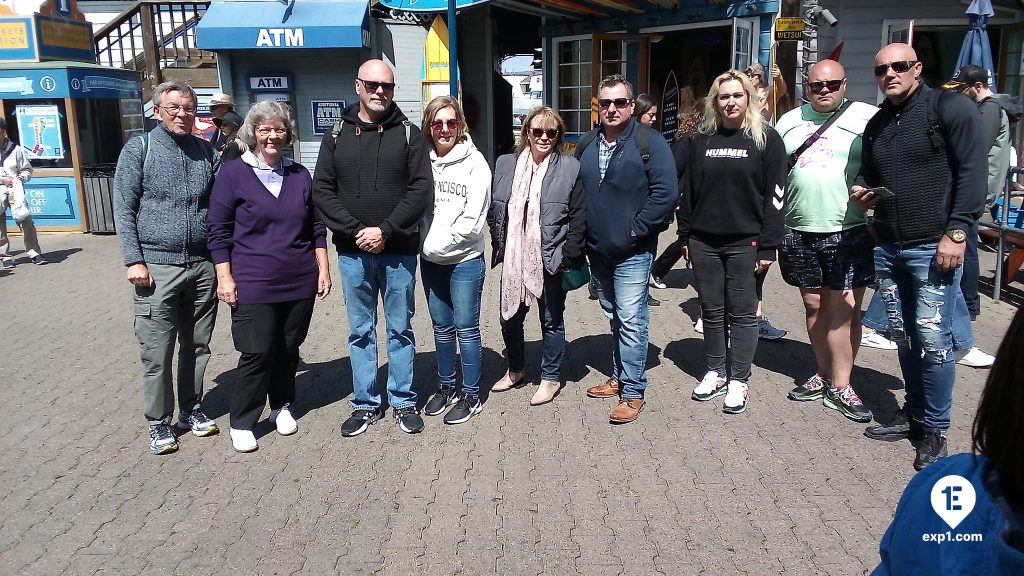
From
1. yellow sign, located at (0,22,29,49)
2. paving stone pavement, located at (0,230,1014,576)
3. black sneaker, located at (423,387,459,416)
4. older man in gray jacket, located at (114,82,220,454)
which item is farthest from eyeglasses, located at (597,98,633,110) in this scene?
yellow sign, located at (0,22,29,49)

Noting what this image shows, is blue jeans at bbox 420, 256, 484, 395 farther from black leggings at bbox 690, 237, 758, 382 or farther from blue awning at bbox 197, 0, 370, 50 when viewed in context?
blue awning at bbox 197, 0, 370, 50

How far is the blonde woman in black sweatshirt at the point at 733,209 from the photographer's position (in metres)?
4.50

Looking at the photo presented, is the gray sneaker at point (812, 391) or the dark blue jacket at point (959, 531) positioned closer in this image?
the dark blue jacket at point (959, 531)

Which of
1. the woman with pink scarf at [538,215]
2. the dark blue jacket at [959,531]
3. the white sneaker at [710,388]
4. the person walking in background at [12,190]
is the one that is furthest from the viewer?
the person walking in background at [12,190]

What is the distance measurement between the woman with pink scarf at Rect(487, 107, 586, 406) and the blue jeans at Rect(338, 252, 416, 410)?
25.3 inches

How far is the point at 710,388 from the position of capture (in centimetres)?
500

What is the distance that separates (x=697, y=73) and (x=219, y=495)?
12829 mm

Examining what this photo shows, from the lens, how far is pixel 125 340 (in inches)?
258

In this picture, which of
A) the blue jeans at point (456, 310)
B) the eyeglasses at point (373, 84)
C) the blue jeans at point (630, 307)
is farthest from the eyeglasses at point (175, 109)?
the blue jeans at point (630, 307)

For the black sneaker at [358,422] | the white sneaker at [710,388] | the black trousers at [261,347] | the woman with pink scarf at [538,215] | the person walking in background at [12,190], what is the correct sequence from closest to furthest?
1. the black trousers at [261,347]
2. the black sneaker at [358,422]
3. the woman with pink scarf at [538,215]
4. the white sneaker at [710,388]
5. the person walking in background at [12,190]

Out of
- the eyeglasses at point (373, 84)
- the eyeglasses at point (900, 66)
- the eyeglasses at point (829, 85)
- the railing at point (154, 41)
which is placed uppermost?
the railing at point (154, 41)

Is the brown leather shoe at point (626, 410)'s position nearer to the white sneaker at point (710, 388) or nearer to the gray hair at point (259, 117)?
the white sneaker at point (710, 388)

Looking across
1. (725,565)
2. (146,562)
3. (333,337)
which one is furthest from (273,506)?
(333,337)

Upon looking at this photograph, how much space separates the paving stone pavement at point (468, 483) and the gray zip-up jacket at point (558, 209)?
104cm
